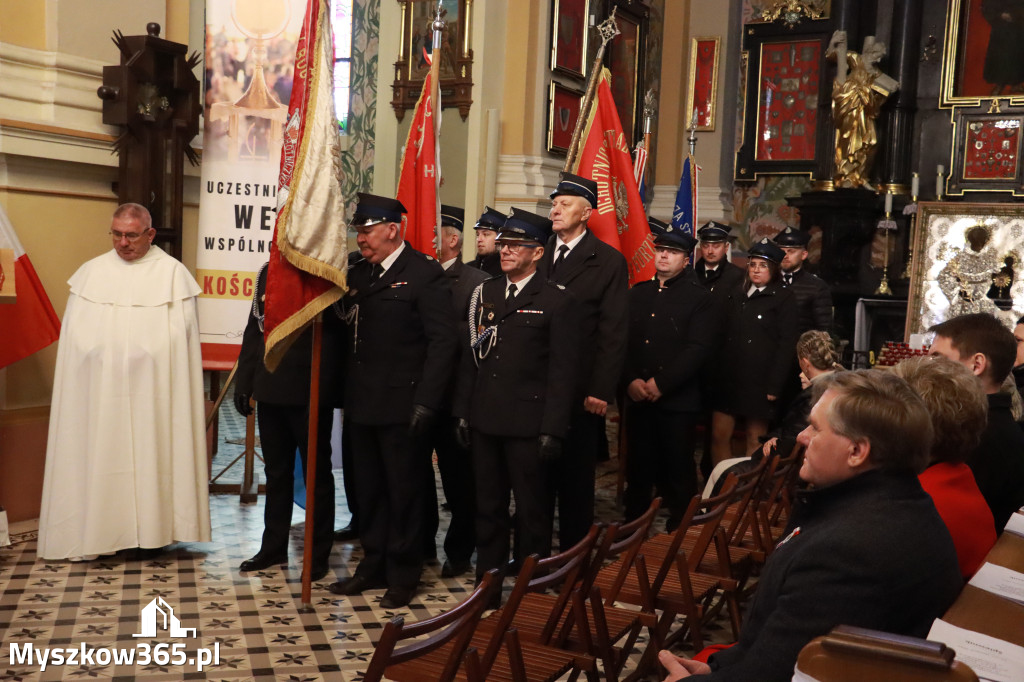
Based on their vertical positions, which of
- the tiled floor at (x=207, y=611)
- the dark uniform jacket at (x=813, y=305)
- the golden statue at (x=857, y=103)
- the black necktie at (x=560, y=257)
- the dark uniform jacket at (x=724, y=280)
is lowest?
the tiled floor at (x=207, y=611)

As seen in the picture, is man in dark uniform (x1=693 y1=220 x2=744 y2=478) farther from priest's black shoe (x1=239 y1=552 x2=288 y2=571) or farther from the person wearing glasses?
priest's black shoe (x1=239 y1=552 x2=288 y2=571)

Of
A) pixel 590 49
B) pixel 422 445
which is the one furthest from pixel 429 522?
pixel 590 49

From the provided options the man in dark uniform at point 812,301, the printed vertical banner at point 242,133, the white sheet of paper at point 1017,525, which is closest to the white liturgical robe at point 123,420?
the printed vertical banner at point 242,133

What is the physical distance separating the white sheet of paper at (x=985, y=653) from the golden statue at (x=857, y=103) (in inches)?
362

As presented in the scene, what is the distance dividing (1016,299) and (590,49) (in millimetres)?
4571

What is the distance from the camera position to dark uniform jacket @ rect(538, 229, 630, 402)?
4703 mm

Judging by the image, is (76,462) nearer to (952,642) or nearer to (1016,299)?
(952,642)

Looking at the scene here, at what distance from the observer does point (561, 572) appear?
260cm

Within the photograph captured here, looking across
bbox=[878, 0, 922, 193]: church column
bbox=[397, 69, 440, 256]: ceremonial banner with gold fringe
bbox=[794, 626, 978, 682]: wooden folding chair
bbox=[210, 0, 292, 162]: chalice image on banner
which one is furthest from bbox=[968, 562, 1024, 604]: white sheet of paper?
bbox=[878, 0, 922, 193]: church column

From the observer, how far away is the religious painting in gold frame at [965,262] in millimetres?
9367

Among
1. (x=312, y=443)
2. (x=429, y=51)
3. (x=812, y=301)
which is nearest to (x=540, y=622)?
(x=312, y=443)

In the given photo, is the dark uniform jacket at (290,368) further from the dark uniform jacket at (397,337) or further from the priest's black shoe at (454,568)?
the priest's black shoe at (454,568)

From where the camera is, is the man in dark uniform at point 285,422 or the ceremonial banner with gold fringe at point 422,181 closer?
the man in dark uniform at point 285,422

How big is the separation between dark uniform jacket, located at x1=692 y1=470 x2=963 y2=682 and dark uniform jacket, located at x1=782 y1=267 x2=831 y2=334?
480cm
